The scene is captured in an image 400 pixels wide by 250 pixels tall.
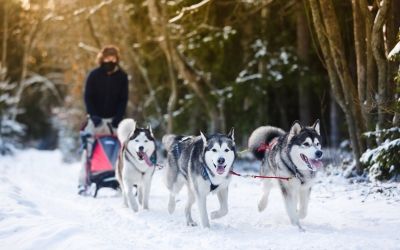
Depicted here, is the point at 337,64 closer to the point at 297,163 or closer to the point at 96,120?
the point at 297,163

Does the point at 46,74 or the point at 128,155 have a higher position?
the point at 46,74

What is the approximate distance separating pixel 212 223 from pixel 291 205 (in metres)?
0.88

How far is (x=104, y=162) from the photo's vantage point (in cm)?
786

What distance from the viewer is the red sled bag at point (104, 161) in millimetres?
7840

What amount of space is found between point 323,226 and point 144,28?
9.64 meters

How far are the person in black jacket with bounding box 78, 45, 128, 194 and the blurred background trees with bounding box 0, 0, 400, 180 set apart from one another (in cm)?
134

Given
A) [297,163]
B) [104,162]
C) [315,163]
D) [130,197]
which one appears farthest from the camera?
[104,162]

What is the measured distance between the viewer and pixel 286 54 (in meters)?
10.9

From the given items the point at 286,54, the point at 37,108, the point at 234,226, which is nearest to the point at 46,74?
the point at 37,108

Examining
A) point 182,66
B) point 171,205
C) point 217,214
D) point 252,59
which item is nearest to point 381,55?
point 217,214

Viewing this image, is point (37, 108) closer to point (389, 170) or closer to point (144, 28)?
point (144, 28)

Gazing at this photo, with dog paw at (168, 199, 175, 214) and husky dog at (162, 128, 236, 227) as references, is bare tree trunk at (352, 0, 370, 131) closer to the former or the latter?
husky dog at (162, 128, 236, 227)

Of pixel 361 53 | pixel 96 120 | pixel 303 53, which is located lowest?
pixel 96 120

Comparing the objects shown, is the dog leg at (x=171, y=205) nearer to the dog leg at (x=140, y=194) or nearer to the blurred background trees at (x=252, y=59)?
the dog leg at (x=140, y=194)
